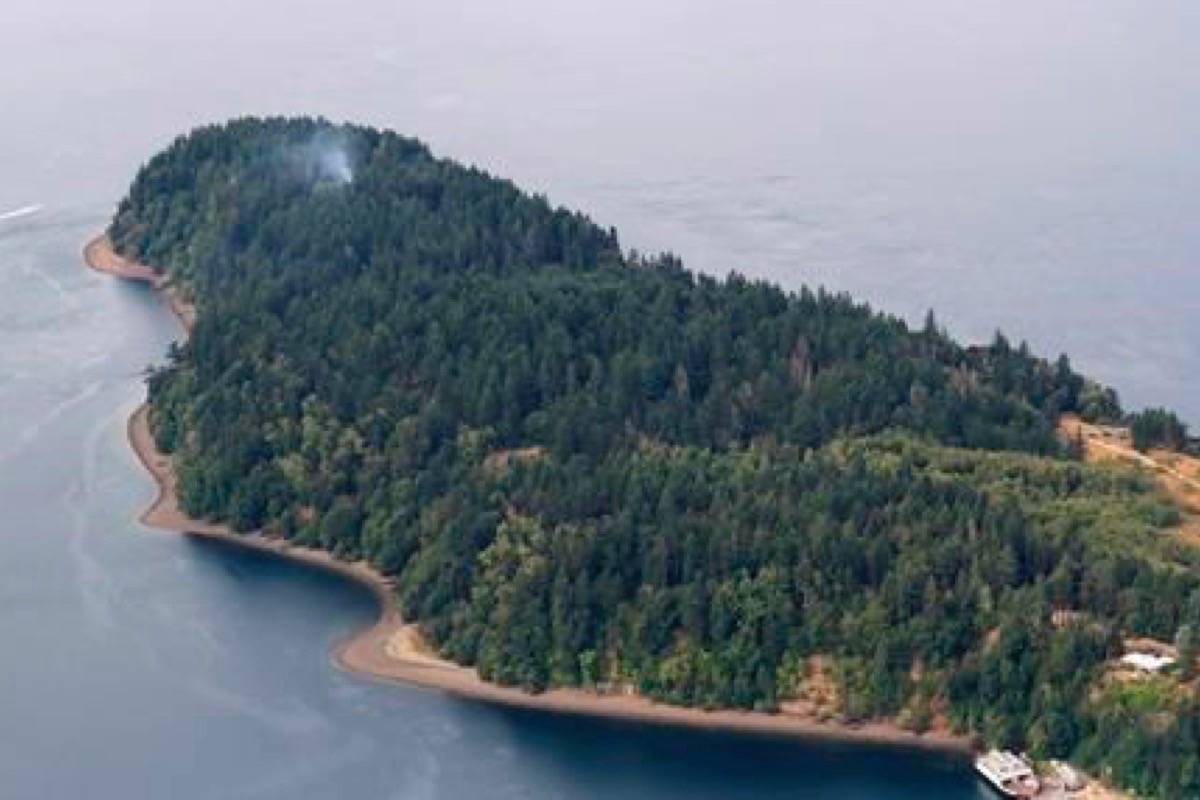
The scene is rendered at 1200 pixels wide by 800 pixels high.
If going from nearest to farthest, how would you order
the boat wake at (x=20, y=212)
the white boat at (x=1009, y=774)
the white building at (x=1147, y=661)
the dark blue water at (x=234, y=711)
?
the white boat at (x=1009, y=774) < the white building at (x=1147, y=661) < the dark blue water at (x=234, y=711) < the boat wake at (x=20, y=212)

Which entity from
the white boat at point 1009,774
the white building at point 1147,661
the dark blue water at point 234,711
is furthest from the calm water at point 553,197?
the white building at point 1147,661

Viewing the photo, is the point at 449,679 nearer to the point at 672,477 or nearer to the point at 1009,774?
the point at 672,477

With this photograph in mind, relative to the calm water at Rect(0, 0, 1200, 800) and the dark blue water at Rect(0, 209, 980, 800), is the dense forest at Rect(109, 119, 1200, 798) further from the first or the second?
the calm water at Rect(0, 0, 1200, 800)

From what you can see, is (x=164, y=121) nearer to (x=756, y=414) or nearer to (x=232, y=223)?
(x=232, y=223)

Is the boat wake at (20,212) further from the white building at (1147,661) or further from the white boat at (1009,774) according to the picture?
the white building at (1147,661)

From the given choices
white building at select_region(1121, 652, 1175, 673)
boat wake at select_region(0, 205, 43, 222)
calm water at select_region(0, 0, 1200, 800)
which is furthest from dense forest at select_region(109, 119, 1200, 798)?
boat wake at select_region(0, 205, 43, 222)

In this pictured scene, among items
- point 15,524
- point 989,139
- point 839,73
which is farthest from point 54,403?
point 839,73

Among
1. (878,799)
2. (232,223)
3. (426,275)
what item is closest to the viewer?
(878,799)
